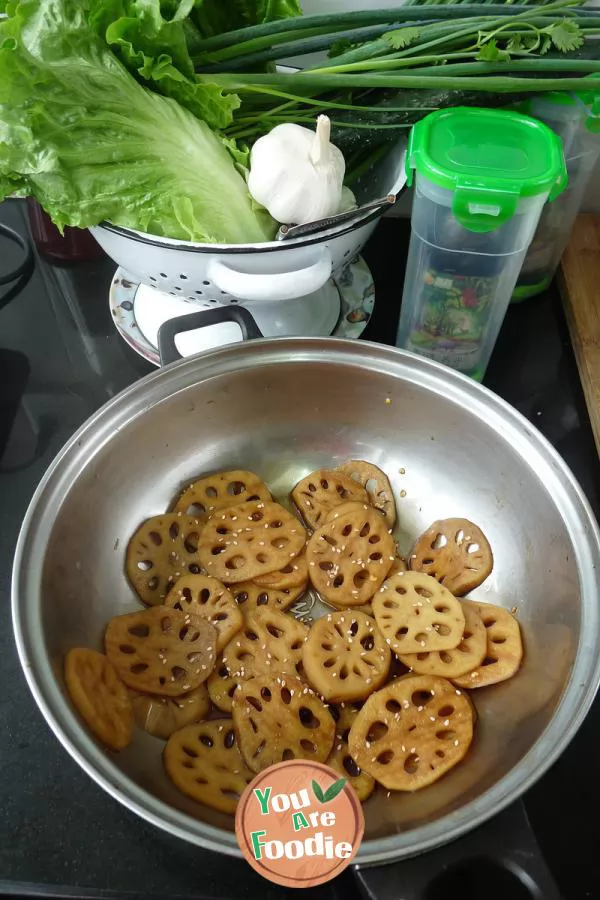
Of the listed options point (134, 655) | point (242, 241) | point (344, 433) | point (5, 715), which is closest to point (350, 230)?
point (242, 241)

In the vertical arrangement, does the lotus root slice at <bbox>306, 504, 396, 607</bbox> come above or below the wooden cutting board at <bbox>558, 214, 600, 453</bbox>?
below

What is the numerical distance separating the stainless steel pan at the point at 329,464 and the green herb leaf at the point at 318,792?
53 millimetres

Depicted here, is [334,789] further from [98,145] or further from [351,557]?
[98,145]

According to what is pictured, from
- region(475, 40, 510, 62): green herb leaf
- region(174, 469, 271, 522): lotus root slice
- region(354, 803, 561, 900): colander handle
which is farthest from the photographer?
region(174, 469, 271, 522): lotus root slice

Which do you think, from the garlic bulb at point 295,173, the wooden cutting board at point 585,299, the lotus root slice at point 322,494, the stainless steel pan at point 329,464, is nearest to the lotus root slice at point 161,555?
the stainless steel pan at point 329,464

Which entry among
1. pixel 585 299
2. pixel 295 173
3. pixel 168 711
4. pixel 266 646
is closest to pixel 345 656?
pixel 266 646

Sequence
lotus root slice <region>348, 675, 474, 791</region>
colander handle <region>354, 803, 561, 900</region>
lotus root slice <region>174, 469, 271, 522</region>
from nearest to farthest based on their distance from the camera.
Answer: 1. colander handle <region>354, 803, 561, 900</region>
2. lotus root slice <region>348, 675, 474, 791</region>
3. lotus root slice <region>174, 469, 271, 522</region>

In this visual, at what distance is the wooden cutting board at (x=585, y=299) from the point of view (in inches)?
36.0

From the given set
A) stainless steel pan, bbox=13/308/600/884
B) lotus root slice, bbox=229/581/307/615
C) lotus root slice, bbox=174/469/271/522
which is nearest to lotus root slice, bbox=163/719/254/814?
stainless steel pan, bbox=13/308/600/884

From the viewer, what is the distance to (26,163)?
2.18ft

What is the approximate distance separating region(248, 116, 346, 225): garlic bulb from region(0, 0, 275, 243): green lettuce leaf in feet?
0.12

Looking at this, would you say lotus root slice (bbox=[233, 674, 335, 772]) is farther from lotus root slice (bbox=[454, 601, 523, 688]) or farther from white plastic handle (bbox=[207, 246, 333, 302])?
white plastic handle (bbox=[207, 246, 333, 302])

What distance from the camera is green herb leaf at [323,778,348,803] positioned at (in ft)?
1.89

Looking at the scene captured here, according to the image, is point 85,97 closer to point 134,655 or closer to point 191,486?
point 191,486
